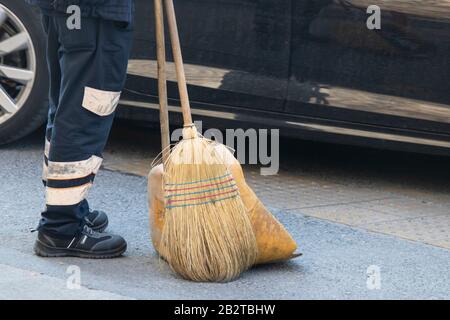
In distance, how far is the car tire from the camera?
18.5 ft

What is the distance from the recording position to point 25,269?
4051mm

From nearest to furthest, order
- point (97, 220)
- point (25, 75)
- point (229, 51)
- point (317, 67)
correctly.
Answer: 1. point (97, 220)
2. point (317, 67)
3. point (229, 51)
4. point (25, 75)

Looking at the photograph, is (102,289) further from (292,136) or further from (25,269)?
(292,136)

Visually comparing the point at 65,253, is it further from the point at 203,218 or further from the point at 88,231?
the point at 203,218

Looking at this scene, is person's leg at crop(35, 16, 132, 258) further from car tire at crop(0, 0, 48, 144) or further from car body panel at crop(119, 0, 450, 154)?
car tire at crop(0, 0, 48, 144)

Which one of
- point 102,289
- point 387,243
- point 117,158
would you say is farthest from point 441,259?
point 117,158

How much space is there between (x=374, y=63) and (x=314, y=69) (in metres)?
0.28

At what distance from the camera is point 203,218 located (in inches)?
155

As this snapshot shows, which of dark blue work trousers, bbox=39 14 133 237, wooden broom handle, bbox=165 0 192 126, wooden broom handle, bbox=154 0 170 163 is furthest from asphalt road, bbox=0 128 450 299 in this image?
wooden broom handle, bbox=165 0 192 126

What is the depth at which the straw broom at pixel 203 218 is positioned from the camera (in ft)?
12.9

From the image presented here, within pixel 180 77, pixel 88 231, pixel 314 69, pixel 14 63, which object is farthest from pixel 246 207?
pixel 14 63

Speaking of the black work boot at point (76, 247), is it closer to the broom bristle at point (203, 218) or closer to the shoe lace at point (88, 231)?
the shoe lace at point (88, 231)

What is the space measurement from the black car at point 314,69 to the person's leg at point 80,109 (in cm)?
123
